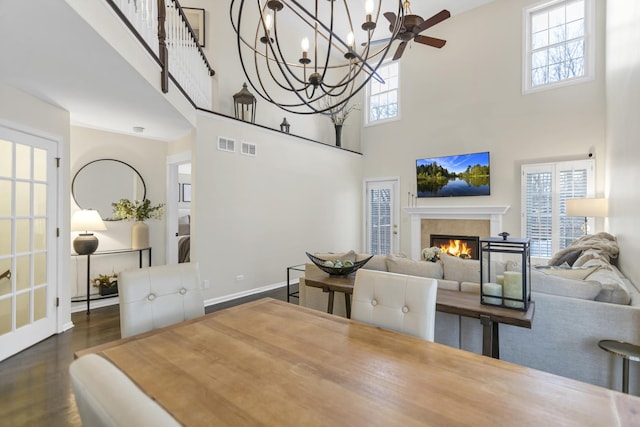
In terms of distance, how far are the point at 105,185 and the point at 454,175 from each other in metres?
5.73

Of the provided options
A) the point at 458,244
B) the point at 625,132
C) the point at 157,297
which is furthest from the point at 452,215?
the point at 157,297

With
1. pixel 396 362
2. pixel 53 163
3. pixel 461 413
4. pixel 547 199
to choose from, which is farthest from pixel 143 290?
pixel 547 199

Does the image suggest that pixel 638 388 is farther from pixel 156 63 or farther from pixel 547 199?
pixel 156 63

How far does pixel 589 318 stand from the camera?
6.57 ft

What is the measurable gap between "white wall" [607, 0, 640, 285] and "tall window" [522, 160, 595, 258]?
931 millimetres

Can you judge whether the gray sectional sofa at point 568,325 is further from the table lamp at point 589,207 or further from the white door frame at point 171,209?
the white door frame at point 171,209

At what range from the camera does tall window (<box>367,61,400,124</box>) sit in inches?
274

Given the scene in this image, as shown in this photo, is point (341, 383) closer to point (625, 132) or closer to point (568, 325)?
point (568, 325)

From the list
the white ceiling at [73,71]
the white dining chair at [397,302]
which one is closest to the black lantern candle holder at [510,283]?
the white dining chair at [397,302]

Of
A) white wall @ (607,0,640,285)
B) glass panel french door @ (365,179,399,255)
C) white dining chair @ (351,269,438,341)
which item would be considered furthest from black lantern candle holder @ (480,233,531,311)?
glass panel french door @ (365,179,399,255)

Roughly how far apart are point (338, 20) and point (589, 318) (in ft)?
20.8

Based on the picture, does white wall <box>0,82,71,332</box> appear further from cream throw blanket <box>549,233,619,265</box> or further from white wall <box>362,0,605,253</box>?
white wall <box>362,0,605,253</box>

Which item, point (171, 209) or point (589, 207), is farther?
point (171, 209)

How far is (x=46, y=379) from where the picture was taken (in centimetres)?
247
